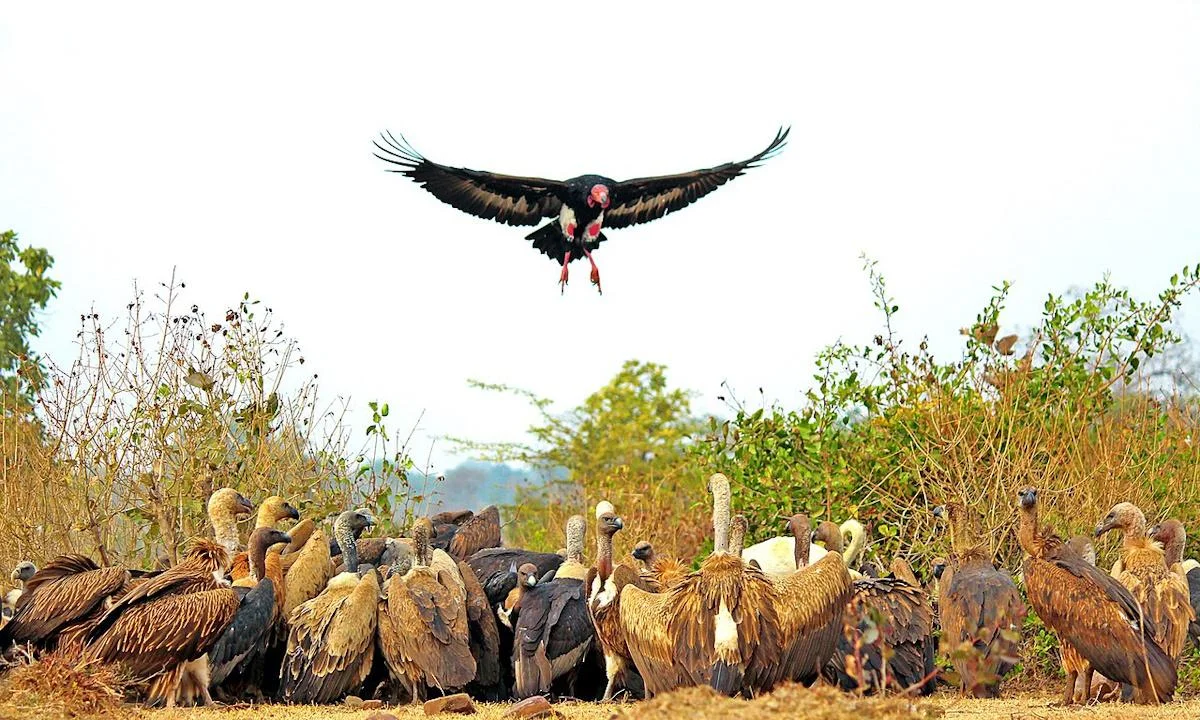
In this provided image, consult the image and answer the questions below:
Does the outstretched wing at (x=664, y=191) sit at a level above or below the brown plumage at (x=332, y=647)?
above

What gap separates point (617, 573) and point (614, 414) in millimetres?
24681

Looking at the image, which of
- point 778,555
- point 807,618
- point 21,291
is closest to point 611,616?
point 807,618

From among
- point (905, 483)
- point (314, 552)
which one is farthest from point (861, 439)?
point (314, 552)

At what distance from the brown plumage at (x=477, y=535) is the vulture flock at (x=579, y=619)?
2111 millimetres

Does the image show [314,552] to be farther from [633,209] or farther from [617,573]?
[633,209]

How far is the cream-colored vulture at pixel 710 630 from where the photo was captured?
7.88m

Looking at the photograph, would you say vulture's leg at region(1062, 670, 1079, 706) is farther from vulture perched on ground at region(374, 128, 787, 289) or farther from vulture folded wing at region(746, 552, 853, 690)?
vulture perched on ground at region(374, 128, 787, 289)

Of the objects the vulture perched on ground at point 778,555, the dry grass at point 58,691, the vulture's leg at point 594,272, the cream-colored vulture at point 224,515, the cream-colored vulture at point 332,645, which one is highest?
the vulture's leg at point 594,272

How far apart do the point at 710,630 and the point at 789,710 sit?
2.48 m

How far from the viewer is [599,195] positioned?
12.1 m

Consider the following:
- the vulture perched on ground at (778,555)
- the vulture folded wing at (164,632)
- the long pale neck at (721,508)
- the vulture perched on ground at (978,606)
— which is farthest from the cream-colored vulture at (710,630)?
the vulture folded wing at (164,632)

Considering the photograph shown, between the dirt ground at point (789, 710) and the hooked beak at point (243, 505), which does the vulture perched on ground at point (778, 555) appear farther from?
the hooked beak at point (243, 505)

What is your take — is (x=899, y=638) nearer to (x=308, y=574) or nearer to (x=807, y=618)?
(x=807, y=618)

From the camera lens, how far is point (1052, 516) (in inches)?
456
